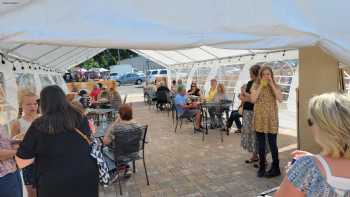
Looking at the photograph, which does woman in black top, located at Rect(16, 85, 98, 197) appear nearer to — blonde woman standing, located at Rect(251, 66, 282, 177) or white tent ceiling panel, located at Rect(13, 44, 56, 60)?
blonde woman standing, located at Rect(251, 66, 282, 177)

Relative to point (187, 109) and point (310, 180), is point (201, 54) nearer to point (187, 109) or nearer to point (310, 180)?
point (187, 109)

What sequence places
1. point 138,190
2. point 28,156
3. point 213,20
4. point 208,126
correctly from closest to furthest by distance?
point 28,156 → point 213,20 → point 138,190 → point 208,126

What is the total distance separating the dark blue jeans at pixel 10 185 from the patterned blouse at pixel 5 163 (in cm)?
4

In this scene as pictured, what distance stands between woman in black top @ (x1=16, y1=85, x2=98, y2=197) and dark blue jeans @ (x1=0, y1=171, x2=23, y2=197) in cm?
37

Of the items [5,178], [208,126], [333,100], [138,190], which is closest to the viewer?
[333,100]

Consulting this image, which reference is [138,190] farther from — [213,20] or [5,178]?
Answer: [213,20]

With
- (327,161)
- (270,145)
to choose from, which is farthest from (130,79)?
(327,161)

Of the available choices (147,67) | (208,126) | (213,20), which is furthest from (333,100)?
(147,67)

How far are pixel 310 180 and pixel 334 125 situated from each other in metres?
0.27

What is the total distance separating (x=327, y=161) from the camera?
59.6 inches

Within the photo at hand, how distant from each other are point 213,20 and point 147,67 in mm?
45430

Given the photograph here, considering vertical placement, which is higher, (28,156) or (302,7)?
(302,7)

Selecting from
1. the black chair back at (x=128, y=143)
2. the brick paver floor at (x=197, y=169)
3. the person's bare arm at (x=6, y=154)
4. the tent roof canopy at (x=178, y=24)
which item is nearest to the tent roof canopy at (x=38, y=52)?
the black chair back at (x=128, y=143)

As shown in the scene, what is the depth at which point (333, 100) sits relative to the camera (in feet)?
5.09
